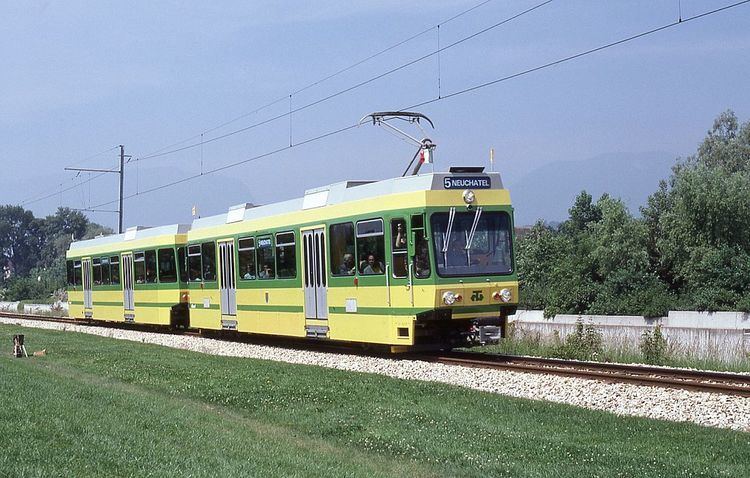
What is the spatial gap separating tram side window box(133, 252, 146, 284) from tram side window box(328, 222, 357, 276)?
601 inches

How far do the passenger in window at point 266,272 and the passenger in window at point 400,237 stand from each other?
255 inches

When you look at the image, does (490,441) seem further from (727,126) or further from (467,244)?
(727,126)

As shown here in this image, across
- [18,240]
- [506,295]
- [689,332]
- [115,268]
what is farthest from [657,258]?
[18,240]

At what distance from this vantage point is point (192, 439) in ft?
35.8

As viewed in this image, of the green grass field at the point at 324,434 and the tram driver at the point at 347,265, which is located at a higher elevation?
the tram driver at the point at 347,265

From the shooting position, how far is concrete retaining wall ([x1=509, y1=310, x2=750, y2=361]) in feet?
73.3

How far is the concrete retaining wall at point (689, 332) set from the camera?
22.3 meters

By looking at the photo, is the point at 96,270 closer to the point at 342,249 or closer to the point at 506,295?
the point at 342,249

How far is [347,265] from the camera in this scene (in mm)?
21234

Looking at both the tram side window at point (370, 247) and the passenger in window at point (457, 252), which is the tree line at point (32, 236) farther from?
the passenger in window at point (457, 252)

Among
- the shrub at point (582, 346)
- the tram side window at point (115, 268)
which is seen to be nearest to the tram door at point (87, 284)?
the tram side window at point (115, 268)

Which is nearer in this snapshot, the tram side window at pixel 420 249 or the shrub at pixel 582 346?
the tram side window at pixel 420 249

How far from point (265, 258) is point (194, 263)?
20.4ft

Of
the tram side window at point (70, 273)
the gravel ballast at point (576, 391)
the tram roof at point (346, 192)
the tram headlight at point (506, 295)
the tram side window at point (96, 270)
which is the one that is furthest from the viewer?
the tram side window at point (70, 273)
